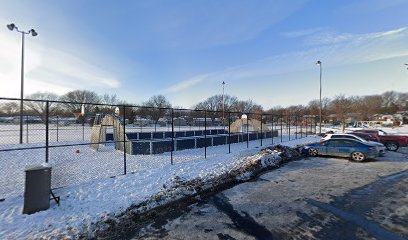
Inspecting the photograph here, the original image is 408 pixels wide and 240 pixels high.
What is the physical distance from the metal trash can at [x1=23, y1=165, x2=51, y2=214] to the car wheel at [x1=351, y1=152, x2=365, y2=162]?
1434 centimetres

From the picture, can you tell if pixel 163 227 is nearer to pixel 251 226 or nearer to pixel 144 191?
pixel 251 226

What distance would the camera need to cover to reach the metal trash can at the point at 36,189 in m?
5.12

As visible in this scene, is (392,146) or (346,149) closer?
(346,149)

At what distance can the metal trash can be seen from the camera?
16.8ft

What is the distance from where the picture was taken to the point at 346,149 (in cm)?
1294

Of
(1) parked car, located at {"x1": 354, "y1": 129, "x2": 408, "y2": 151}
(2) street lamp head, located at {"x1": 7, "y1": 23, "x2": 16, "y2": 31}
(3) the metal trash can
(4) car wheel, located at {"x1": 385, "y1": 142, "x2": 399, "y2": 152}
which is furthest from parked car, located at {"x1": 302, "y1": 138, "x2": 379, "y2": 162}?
(2) street lamp head, located at {"x1": 7, "y1": 23, "x2": 16, "y2": 31}

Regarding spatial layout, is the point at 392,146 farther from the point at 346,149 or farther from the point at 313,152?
the point at 313,152

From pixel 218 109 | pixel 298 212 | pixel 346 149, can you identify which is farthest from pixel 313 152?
pixel 218 109

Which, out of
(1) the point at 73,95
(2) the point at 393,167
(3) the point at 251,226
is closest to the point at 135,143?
(3) the point at 251,226

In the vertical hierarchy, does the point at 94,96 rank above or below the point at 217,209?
above

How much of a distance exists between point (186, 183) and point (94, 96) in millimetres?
81214

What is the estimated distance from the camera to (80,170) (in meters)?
9.35

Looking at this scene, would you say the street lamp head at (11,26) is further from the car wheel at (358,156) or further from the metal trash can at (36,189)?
the car wheel at (358,156)

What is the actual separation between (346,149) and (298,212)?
9633mm
